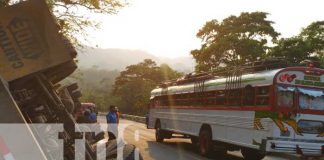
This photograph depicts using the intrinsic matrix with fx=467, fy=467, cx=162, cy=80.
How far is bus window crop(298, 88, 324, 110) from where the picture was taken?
13.9 meters

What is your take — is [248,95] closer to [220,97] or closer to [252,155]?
[220,97]

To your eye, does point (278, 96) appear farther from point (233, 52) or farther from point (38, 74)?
point (233, 52)

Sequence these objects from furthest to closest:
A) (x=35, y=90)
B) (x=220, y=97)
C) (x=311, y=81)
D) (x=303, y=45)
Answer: (x=303, y=45) < (x=220, y=97) < (x=311, y=81) < (x=35, y=90)

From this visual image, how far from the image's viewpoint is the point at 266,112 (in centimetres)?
1346

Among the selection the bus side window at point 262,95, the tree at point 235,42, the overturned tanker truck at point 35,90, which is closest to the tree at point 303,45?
the tree at point 235,42

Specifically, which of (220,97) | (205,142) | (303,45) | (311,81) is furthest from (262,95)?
(303,45)

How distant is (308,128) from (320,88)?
1.38 meters

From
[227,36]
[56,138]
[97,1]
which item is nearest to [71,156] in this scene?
[56,138]

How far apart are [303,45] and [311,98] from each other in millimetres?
26527

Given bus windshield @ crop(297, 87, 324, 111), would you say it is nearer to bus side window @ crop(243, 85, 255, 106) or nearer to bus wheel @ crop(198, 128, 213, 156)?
bus side window @ crop(243, 85, 255, 106)

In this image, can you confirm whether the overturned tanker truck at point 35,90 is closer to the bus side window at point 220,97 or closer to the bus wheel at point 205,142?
the bus side window at point 220,97

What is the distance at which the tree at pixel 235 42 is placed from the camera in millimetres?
43156

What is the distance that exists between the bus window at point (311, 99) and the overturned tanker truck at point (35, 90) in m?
9.32

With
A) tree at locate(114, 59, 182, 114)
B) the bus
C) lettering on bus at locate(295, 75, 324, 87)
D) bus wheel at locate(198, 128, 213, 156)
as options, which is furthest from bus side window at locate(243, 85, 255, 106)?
tree at locate(114, 59, 182, 114)
